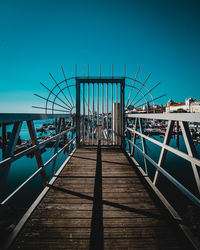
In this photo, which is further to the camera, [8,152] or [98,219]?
[98,219]

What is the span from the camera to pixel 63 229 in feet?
4.38

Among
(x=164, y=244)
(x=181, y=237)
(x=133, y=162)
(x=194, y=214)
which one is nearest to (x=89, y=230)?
(x=164, y=244)

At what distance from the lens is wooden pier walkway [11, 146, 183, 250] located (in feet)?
3.93

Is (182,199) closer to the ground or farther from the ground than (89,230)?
closer to the ground

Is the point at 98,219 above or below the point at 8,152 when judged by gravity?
below

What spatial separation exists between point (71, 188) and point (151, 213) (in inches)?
51.4

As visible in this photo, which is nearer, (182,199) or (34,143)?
(34,143)

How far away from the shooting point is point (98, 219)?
146cm

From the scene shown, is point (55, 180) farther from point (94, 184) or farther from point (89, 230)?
point (89, 230)

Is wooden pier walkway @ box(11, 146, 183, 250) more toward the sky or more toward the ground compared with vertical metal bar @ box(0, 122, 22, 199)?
more toward the ground

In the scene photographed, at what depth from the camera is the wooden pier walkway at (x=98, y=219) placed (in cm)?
120

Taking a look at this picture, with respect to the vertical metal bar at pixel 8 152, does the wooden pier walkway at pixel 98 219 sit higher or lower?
lower

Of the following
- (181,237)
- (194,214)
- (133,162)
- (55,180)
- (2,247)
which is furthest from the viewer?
(194,214)

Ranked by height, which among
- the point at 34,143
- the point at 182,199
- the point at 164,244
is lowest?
the point at 182,199
